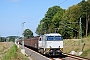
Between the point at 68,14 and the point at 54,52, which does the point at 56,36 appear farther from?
the point at 68,14

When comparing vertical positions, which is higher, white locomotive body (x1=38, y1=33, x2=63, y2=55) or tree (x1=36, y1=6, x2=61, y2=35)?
tree (x1=36, y1=6, x2=61, y2=35)

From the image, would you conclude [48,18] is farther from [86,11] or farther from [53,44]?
[53,44]

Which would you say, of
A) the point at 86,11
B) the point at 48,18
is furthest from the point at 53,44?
the point at 48,18

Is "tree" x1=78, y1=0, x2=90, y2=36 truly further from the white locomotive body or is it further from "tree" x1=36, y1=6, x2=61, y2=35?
the white locomotive body

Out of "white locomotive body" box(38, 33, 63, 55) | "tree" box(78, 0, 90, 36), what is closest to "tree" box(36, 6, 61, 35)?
"tree" box(78, 0, 90, 36)

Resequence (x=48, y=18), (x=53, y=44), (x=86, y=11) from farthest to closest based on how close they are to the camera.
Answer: (x=48, y=18)
(x=86, y=11)
(x=53, y=44)

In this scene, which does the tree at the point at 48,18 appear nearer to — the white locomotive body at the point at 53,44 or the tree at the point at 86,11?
the tree at the point at 86,11

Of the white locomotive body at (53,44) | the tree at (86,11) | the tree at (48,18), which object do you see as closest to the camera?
the white locomotive body at (53,44)

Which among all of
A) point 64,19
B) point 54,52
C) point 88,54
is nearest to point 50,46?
point 54,52

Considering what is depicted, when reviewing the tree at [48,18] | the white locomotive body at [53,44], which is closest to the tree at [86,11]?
the tree at [48,18]

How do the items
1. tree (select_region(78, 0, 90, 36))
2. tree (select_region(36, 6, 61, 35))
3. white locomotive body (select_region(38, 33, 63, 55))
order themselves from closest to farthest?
white locomotive body (select_region(38, 33, 63, 55)) < tree (select_region(78, 0, 90, 36)) < tree (select_region(36, 6, 61, 35))

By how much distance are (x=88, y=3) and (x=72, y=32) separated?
13110 millimetres

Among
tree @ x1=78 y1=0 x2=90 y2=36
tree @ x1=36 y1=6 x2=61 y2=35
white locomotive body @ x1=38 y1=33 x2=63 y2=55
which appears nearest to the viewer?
white locomotive body @ x1=38 y1=33 x2=63 y2=55

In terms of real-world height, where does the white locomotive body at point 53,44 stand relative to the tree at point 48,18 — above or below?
below
